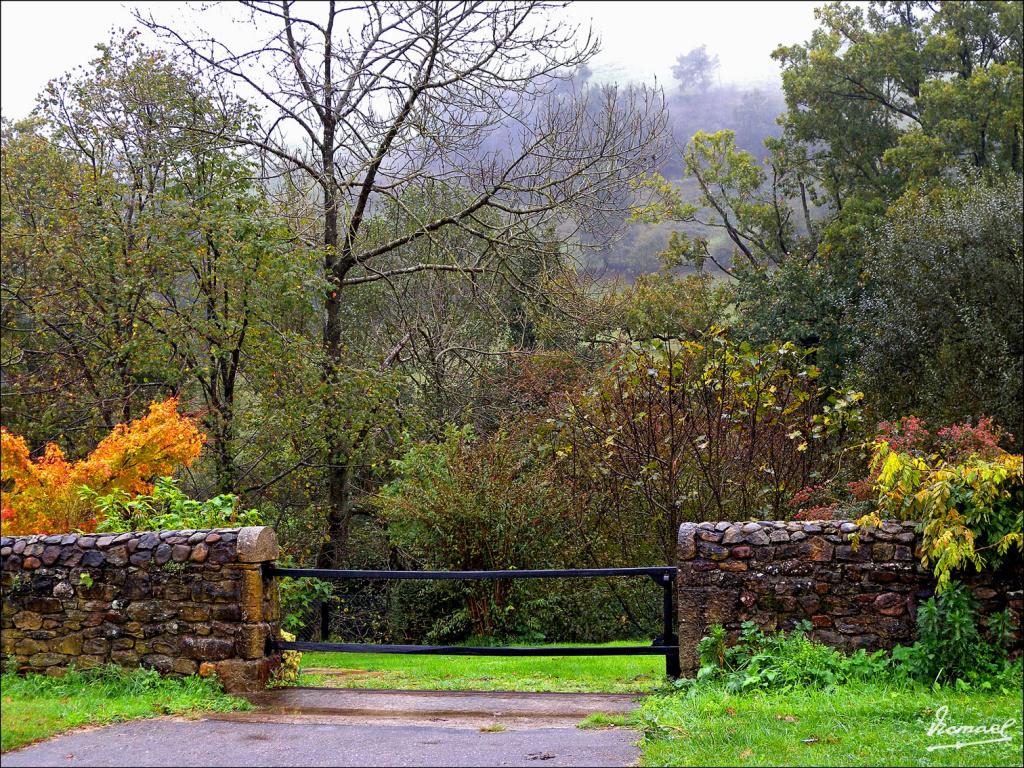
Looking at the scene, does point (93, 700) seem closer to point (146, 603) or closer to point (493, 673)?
point (146, 603)

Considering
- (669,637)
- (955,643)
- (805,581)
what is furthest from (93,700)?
(955,643)

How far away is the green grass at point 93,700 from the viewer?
600 cm

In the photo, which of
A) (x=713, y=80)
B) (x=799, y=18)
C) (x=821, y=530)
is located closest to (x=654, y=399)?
(x=821, y=530)

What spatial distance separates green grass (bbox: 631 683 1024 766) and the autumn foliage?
563cm

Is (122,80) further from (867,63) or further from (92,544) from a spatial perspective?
(867,63)

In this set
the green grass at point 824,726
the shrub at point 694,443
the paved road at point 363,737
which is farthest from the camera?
the shrub at point 694,443

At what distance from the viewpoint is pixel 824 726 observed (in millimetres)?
5684

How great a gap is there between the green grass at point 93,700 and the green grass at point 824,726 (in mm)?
3259

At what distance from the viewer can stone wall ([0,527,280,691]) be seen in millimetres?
7430

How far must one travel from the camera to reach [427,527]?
12.7 m

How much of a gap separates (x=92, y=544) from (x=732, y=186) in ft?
90.5

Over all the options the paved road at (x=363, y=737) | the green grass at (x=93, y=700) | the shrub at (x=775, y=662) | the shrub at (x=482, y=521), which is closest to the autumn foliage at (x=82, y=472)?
the green grass at (x=93, y=700)

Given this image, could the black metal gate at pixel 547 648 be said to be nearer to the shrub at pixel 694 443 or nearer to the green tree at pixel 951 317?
the shrub at pixel 694 443

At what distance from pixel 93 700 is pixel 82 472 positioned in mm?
3431
